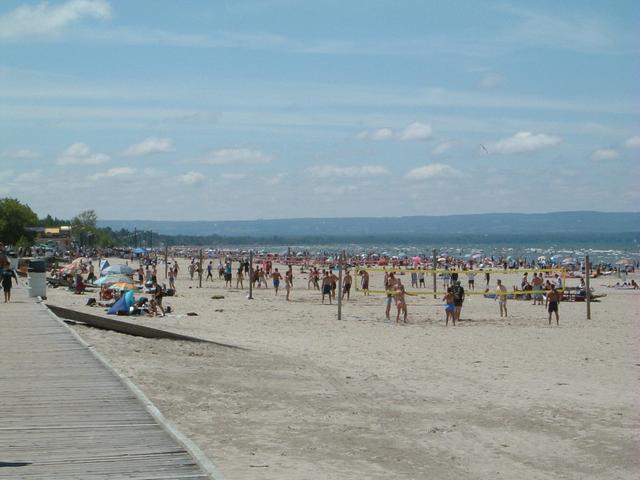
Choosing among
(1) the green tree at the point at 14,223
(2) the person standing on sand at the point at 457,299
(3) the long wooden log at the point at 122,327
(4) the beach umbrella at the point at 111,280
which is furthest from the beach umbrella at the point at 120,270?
(1) the green tree at the point at 14,223

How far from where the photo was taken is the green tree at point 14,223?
6875 cm

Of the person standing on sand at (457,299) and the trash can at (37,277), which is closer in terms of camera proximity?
the trash can at (37,277)

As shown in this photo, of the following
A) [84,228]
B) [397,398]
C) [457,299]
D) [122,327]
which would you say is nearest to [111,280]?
[457,299]

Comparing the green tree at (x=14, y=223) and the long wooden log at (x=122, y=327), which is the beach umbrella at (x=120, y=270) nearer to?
the long wooden log at (x=122, y=327)

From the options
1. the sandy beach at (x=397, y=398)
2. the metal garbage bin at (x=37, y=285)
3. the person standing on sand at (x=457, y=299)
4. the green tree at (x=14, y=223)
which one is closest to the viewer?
the sandy beach at (x=397, y=398)

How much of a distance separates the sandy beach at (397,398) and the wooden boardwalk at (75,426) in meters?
0.60

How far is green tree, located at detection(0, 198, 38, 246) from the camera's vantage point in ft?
226

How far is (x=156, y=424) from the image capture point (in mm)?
6867

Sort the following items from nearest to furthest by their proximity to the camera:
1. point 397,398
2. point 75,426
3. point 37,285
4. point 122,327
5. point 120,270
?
point 75,426 → point 397,398 → point 122,327 → point 37,285 → point 120,270

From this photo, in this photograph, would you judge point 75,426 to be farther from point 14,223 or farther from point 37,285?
point 14,223

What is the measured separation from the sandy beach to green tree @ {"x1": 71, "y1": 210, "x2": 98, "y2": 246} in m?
84.2

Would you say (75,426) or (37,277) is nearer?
(75,426)

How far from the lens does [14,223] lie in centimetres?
6988

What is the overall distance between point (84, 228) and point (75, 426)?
107 metres
